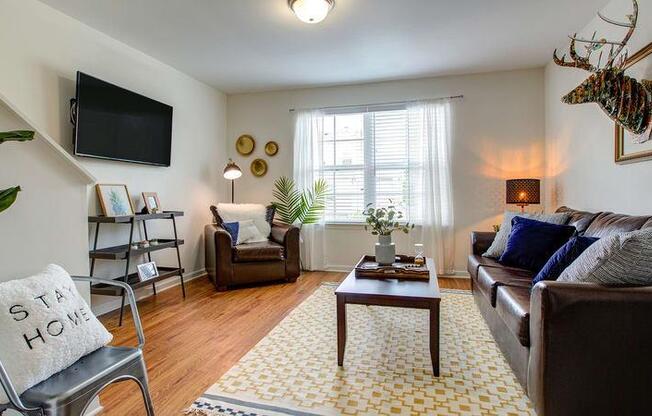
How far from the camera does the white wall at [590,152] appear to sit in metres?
2.41

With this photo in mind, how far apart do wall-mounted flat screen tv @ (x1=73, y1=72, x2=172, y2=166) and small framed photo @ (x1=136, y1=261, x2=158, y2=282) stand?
3.32 feet

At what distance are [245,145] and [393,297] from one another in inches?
145

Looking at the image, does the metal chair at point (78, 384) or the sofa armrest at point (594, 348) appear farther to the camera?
the sofa armrest at point (594, 348)

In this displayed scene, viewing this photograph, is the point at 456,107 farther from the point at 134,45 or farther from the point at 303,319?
the point at 134,45

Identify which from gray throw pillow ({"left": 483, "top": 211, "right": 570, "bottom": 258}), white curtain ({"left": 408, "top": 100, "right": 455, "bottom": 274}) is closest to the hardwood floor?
white curtain ({"left": 408, "top": 100, "right": 455, "bottom": 274})

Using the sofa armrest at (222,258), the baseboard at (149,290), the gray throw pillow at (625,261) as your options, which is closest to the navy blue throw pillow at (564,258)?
the gray throw pillow at (625,261)

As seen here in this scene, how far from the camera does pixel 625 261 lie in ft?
4.84

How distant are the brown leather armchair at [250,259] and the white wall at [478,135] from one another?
89 centimetres

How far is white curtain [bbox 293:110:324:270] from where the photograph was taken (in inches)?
188

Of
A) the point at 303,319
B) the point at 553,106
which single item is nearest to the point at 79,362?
the point at 303,319

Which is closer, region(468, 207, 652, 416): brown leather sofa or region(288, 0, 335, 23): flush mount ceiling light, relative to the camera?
region(468, 207, 652, 416): brown leather sofa

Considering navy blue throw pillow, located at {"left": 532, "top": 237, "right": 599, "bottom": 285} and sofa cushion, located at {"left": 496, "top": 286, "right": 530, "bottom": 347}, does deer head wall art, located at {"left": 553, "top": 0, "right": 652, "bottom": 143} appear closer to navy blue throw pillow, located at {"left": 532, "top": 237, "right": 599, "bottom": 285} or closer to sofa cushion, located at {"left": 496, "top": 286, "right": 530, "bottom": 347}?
navy blue throw pillow, located at {"left": 532, "top": 237, "right": 599, "bottom": 285}

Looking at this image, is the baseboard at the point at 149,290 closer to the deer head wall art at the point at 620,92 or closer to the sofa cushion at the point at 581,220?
the sofa cushion at the point at 581,220

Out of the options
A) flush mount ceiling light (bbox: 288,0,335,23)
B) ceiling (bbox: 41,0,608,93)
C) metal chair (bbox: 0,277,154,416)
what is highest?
ceiling (bbox: 41,0,608,93)
